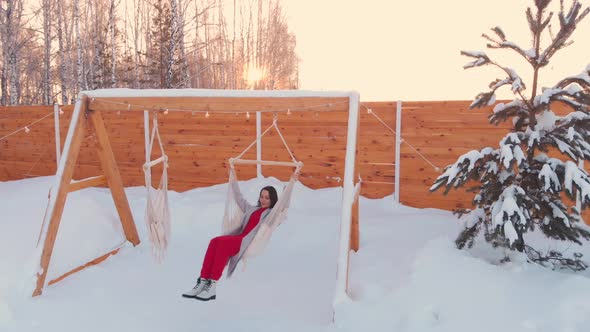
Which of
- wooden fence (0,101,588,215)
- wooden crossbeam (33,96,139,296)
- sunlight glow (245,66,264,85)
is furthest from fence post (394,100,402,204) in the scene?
sunlight glow (245,66,264,85)

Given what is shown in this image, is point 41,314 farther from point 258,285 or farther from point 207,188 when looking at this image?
point 207,188

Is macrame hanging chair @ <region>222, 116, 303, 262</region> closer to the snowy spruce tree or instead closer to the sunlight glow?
the snowy spruce tree

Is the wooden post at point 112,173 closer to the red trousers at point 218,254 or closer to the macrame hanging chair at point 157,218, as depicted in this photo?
the macrame hanging chair at point 157,218

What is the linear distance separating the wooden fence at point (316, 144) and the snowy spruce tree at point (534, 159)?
1.33 metres

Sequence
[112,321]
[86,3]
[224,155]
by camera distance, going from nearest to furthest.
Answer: [112,321], [224,155], [86,3]

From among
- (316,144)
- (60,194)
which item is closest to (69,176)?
(60,194)

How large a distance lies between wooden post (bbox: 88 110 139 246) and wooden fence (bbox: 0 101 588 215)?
1.38 feet

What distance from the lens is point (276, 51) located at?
987 inches

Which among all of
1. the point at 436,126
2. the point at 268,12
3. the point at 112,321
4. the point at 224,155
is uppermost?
the point at 268,12

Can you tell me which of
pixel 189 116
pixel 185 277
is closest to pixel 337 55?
pixel 189 116

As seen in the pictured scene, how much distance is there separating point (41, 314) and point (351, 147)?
2.79m

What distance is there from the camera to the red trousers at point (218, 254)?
3527 millimetres

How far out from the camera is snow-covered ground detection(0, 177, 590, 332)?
3.08 metres

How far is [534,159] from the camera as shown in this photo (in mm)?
3637
